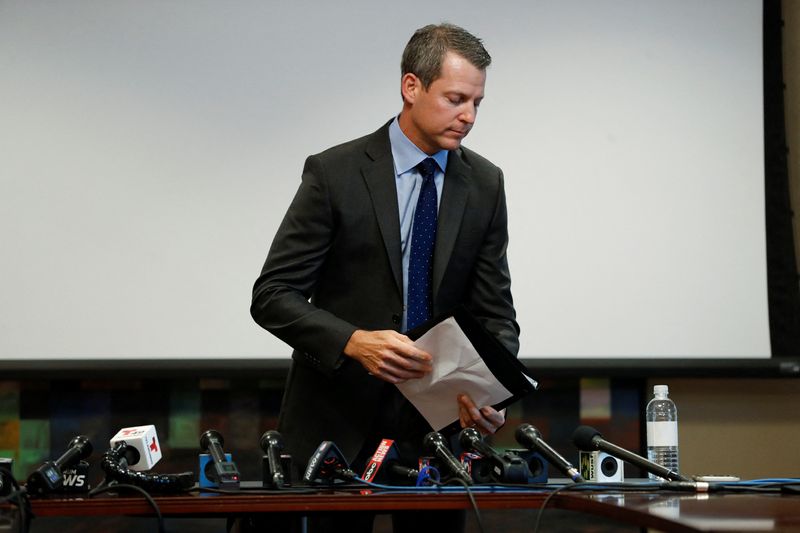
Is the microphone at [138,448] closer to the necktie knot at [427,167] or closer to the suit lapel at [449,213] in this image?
the suit lapel at [449,213]

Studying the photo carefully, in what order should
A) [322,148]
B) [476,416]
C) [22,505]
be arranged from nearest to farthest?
[22,505] < [476,416] < [322,148]

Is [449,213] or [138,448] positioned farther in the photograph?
[449,213]

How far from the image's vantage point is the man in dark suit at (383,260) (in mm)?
2246

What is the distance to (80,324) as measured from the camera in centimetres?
384

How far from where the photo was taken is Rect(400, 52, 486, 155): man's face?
229 centimetres

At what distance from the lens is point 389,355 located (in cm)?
204

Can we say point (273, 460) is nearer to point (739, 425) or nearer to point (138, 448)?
point (138, 448)

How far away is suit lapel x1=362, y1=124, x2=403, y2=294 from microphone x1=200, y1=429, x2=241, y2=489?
20.5 inches

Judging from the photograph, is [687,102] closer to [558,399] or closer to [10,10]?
[558,399]

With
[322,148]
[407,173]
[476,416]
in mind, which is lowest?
[476,416]

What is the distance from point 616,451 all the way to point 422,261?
1.98ft

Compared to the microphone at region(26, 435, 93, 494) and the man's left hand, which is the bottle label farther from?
the microphone at region(26, 435, 93, 494)

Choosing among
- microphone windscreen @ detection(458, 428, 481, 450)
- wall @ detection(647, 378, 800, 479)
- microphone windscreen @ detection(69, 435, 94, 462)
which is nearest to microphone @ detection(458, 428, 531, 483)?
microphone windscreen @ detection(458, 428, 481, 450)

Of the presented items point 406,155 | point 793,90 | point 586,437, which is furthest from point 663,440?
point 793,90
